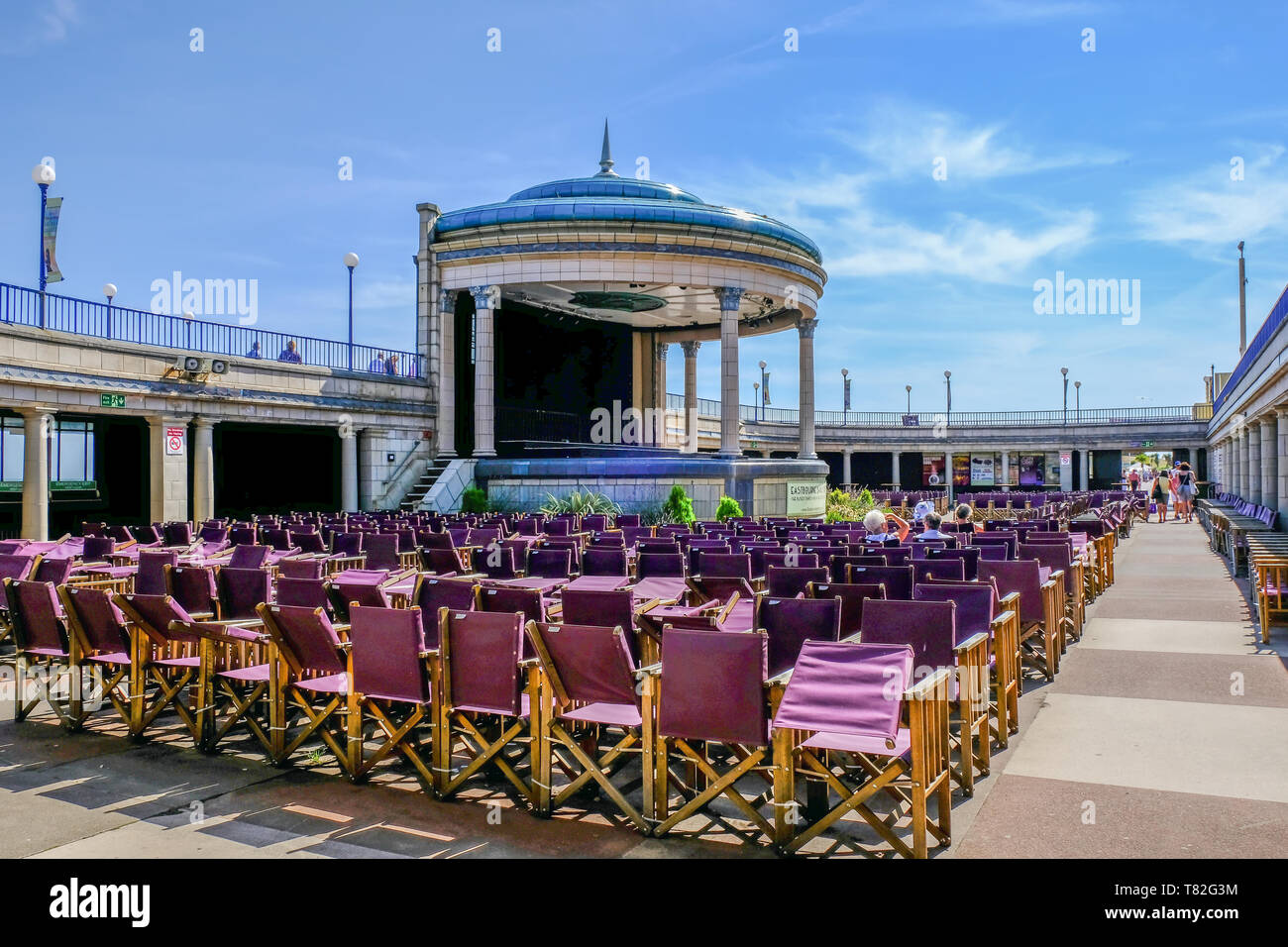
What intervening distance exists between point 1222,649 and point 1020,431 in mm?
58758

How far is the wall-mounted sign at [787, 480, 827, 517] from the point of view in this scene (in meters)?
29.4

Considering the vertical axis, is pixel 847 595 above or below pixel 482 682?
above

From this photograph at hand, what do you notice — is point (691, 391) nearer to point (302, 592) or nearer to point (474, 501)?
point (474, 501)

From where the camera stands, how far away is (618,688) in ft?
18.1

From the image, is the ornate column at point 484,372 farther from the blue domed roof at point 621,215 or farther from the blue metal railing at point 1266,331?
the blue metal railing at point 1266,331

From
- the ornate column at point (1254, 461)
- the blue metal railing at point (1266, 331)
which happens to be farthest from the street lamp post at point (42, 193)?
the ornate column at point (1254, 461)

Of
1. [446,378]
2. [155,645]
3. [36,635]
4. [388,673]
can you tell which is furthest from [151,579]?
[446,378]

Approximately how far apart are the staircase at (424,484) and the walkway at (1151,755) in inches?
Result: 868

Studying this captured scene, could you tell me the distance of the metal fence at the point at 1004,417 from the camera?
62656 millimetres

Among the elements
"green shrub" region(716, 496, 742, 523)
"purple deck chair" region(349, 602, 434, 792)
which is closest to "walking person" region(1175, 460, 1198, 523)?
"green shrub" region(716, 496, 742, 523)

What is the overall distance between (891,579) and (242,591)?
20.1 feet

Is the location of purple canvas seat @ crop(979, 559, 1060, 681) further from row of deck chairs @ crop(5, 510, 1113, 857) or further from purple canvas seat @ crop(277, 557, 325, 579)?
purple canvas seat @ crop(277, 557, 325, 579)

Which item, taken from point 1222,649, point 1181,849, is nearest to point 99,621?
point 1181,849

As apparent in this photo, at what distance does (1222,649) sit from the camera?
1009cm
